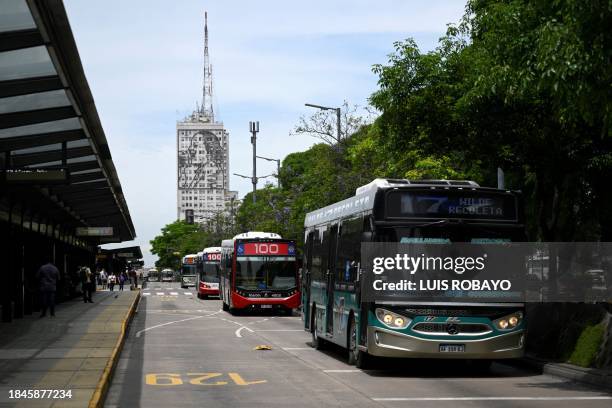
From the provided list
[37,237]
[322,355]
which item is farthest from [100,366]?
[37,237]

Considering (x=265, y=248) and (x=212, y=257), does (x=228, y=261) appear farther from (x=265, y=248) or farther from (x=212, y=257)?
(x=212, y=257)

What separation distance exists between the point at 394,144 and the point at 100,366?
9.52 metres

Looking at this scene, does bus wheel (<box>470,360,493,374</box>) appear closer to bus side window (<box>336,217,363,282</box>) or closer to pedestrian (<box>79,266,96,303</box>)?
bus side window (<box>336,217,363,282</box>)

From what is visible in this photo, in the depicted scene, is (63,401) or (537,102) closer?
(63,401)

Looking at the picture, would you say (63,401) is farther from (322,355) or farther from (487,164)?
(487,164)

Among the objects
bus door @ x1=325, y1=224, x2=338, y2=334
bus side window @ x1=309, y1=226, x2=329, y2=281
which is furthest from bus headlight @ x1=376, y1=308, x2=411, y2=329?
bus side window @ x1=309, y1=226, x2=329, y2=281

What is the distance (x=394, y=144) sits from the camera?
78.8 feet

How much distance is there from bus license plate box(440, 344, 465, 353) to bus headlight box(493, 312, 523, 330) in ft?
2.39

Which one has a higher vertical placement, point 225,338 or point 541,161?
point 541,161

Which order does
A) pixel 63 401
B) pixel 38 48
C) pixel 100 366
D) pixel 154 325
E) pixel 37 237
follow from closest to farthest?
pixel 63 401 → pixel 38 48 → pixel 100 366 → pixel 154 325 → pixel 37 237

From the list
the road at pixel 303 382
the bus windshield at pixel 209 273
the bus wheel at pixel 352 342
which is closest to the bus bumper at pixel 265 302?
the road at pixel 303 382

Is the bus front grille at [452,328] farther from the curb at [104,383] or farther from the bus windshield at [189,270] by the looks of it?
the bus windshield at [189,270]

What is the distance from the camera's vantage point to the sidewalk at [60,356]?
1404 cm

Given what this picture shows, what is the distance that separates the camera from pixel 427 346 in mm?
17234
